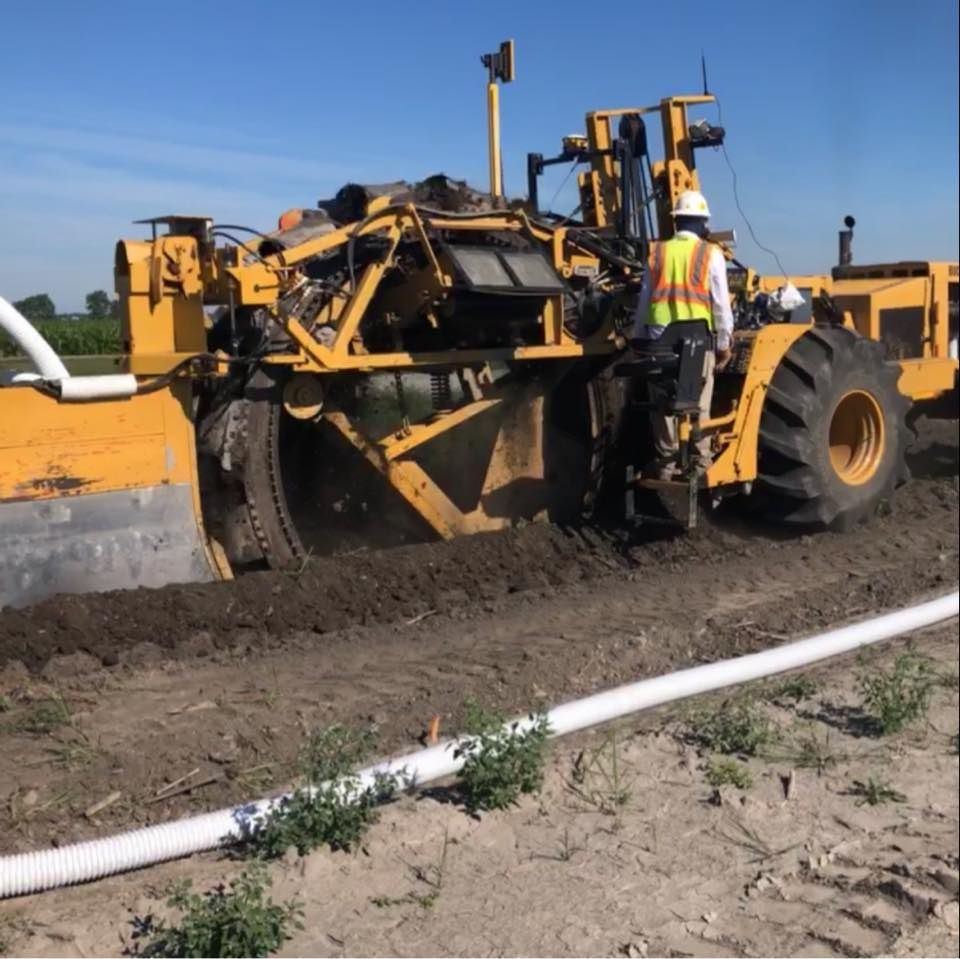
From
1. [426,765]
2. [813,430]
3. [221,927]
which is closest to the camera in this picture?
[221,927]

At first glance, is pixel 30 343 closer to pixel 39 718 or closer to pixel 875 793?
pixel 39 718

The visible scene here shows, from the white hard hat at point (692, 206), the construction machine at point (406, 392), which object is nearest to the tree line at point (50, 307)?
the construction machine at point (406, 392)

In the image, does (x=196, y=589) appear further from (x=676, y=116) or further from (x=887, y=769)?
(x=676, y=116)

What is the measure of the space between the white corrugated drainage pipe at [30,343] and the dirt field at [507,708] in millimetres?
1087

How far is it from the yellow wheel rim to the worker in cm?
155

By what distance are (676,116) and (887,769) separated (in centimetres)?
530

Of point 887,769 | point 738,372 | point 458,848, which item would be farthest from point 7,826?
point 738,372

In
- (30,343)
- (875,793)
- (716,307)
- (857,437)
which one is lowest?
(875,793)

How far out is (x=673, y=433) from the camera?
7637 millimetres

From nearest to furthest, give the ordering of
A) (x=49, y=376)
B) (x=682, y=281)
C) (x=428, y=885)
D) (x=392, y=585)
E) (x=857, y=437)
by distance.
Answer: (x=428, y=885)
(x=49, y=376)
(x=392, y=585)
(x=682, y=281)
(x=857, y=437)

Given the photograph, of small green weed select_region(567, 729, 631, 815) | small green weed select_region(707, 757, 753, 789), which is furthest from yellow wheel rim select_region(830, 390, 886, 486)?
small green weed select_region(567, 729, 631, 815)

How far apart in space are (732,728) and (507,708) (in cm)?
96

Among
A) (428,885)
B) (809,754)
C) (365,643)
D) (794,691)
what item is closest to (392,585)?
(365,643)

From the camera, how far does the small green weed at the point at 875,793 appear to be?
433cm
